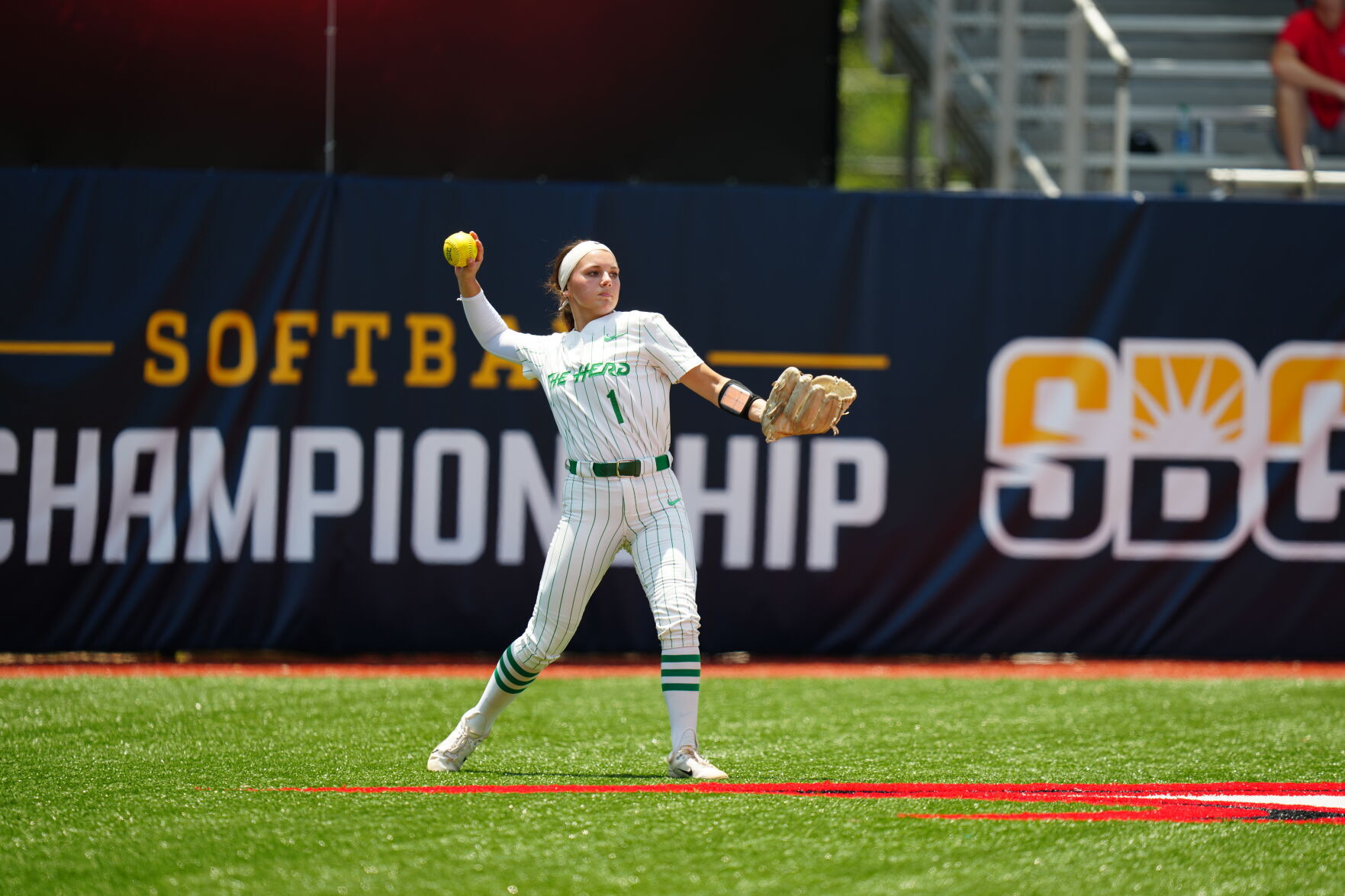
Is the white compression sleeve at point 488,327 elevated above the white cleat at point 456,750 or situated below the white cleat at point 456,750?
above

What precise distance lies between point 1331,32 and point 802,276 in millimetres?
4285

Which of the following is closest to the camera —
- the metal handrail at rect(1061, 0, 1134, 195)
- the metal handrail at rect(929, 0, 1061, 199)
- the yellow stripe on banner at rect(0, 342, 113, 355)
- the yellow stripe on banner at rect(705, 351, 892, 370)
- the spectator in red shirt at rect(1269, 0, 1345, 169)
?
the yellow stripe on banner at rect(0, 342, 113, 355)

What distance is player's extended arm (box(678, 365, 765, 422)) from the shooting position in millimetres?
4863

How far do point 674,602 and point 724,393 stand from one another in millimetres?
669

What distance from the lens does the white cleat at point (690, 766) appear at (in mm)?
4957

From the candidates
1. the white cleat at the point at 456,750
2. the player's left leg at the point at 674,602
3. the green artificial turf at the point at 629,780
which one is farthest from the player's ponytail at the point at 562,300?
the green artificial turf at the point at 629,780

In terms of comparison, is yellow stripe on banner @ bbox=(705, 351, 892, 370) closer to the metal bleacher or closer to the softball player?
the metal bleacher

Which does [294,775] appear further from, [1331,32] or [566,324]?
[1331,32]

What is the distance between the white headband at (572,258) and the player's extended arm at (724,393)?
52cm

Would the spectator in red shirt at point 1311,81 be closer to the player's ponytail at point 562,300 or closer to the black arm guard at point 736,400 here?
the player's ponytail at point 562,300

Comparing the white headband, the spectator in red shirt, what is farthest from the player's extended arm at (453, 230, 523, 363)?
the spectator in red shirt

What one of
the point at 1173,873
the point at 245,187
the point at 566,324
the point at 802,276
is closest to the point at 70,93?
the point at 245,187

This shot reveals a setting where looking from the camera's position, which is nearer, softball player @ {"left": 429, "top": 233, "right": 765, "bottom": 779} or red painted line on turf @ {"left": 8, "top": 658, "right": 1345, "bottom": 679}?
softball player @ {"left": 429, "top": 233, "right": 765, "bottom": 779}

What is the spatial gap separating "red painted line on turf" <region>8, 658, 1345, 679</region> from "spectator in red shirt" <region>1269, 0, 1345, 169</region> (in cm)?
348
